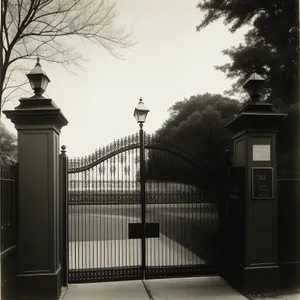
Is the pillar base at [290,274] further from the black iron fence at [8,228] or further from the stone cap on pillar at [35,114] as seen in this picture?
the stone cap on pillar at [35,114]

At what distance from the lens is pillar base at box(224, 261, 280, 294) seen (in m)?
6.90

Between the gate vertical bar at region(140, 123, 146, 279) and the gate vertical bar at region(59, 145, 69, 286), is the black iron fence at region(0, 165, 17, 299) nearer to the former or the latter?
the gate vertical bar at region(59, 145, 69, 286)

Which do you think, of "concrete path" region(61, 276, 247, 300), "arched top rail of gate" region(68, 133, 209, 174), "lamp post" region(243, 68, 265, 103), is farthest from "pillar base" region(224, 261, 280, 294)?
"lamp post" region(243, 68, 265, 103)

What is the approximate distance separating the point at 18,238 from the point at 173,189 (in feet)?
10.2

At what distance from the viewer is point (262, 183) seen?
7.10 m

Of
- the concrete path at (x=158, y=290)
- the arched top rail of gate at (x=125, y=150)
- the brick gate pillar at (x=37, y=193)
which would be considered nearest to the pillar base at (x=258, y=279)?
the concrete path at (x=158, y=290)

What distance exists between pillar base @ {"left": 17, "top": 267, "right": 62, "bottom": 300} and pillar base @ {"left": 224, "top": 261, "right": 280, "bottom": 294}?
318 cm

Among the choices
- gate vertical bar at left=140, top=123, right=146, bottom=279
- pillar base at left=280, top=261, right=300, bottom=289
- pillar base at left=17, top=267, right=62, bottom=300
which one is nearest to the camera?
pillar base at left=17, top=267, right=62, bottom=300

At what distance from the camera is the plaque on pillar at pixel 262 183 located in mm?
7074

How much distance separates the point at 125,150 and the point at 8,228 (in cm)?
270

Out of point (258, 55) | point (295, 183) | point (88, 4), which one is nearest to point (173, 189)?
point (295, 183)

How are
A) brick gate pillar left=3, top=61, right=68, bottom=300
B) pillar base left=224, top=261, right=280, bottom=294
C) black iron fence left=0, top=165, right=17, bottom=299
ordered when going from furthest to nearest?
1. pillar base left=224, top=261, right=280, bottom=294
2. brick gate pillar left=3, top=61, right=68, bottom=300
3. black iron fence left=0, top=165, right=17, bottom=299

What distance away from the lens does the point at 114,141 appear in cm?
781

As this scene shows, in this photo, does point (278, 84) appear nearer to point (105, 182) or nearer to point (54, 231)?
point (105, 182)
